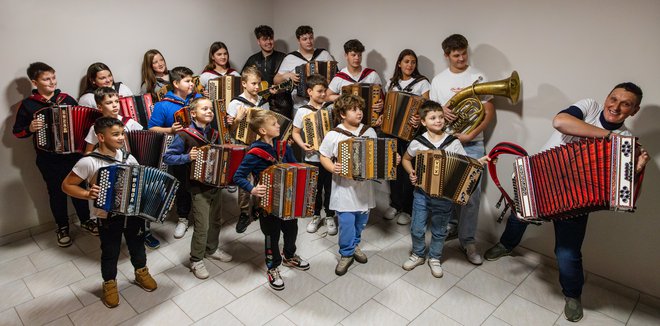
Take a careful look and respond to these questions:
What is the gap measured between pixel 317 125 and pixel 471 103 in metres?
1.31

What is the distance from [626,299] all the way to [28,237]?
5.20 m

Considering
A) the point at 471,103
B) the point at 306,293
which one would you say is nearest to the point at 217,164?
the point at 306,293

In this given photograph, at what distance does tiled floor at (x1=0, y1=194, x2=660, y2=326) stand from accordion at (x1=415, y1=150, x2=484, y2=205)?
0.80 metres

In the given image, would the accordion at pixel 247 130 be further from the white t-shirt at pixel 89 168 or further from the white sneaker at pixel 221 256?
the white t-shirt at pixel 89 168

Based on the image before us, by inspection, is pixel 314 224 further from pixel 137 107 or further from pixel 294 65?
pixel 137 107

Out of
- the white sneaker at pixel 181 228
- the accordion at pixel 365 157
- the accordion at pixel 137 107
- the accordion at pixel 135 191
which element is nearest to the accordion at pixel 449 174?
the accordion at pixel 365 157

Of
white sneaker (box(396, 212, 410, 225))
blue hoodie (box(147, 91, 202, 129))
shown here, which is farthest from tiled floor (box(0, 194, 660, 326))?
blue hoodie (box(147, 91, 202, 129))

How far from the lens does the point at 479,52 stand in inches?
145

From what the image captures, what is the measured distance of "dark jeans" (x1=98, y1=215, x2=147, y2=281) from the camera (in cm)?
278

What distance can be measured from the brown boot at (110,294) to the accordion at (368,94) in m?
2.41

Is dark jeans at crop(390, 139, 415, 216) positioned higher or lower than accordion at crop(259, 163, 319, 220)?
lower

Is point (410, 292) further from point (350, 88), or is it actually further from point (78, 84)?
point (78, 84)

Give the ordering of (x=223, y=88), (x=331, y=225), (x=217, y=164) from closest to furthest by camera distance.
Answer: (x=217, y=164) < (x=331, y=225) < (x=223, y=88)

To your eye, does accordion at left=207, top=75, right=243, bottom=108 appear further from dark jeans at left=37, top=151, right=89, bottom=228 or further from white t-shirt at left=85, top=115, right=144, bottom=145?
dark jeans at left=37, top=151, right=89, bottom=228
